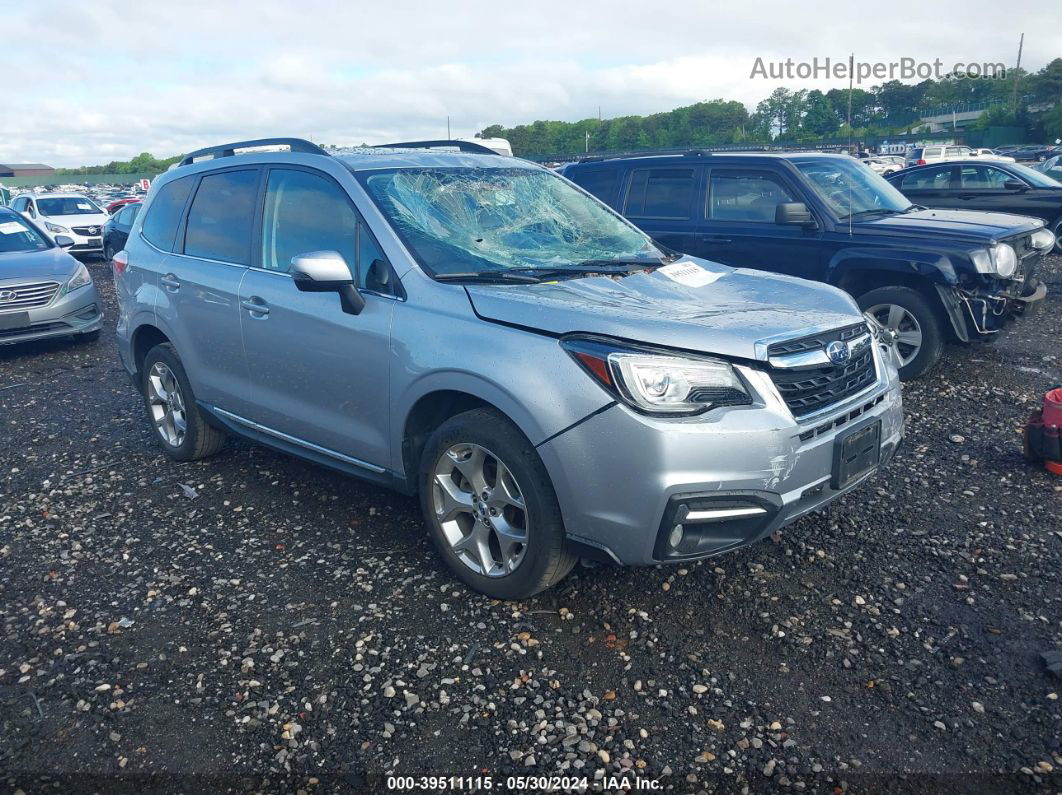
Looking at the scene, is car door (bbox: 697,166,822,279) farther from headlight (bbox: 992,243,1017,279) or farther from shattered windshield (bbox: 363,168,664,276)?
shattered windshield (bbox: 363,168,664,276)

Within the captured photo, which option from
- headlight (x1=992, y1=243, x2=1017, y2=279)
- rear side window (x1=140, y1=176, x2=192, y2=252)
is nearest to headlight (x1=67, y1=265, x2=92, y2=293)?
rear side window (x1=140, y1=176, x2=192, y2=252)

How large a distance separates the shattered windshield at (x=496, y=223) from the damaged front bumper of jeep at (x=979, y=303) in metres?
3.27

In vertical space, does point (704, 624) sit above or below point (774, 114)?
below

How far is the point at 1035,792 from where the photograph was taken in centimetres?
241

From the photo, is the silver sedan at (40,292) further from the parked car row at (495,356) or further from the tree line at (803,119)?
the tree line at (803,119)

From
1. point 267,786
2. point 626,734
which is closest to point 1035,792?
point 626,734

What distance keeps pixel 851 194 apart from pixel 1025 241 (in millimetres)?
1481

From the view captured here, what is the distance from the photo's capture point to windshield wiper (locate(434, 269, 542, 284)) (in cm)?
355

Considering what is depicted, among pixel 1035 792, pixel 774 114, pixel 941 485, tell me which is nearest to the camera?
pixel 1035 792

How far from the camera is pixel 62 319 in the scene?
30.0 feet

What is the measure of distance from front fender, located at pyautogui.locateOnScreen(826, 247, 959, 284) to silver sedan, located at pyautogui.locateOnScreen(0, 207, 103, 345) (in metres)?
8.05

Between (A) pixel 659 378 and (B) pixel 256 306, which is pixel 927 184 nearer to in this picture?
(B) pixel 256 306

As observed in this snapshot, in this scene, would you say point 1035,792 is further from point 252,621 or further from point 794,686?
point 252,621

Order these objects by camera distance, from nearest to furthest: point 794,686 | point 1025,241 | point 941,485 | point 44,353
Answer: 1. point 794,686
2. point 941,485
3. point 1025,241
4. point 44,353
